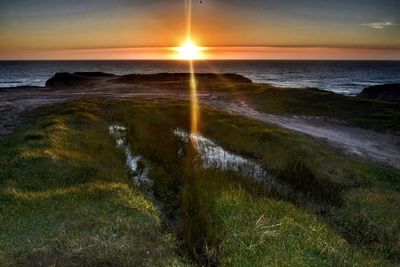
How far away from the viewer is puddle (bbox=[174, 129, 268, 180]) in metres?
20.1

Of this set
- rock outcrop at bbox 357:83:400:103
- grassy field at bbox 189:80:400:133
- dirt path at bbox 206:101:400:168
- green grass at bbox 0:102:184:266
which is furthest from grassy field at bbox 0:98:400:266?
rock outcrop at bbox 357:83:400:103

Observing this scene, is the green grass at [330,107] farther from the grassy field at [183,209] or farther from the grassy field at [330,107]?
the grassy field at [183,209]

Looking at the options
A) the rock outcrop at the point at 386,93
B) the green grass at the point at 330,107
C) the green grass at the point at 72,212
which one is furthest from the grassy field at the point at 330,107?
the green grass at the point at 72,212

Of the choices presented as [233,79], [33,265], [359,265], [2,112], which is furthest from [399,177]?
[233,79]

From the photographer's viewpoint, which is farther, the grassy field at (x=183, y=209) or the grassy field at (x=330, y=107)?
the grassy field at (x=330, y=107)

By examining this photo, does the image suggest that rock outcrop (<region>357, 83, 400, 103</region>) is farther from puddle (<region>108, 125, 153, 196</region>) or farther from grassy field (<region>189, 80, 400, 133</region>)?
puddle (<region>108, 125, 153, 196</region>)

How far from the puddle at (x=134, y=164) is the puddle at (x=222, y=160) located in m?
3.55

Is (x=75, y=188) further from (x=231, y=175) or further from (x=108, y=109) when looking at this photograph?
(x=108, y=109)

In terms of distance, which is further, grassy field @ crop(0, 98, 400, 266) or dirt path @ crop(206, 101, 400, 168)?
dirt path @ crop(206, 101, 400, 168)

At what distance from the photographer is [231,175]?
58.9 feet

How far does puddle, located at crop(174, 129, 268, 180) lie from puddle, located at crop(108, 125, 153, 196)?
3548mm

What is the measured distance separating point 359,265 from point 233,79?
90061mm

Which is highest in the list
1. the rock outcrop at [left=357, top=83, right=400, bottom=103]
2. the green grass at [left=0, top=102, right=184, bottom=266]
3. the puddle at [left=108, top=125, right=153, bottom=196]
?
the rock outcrop at [left=357, top=83, right=400, bottom=103]

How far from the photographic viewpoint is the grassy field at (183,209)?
406 inches
